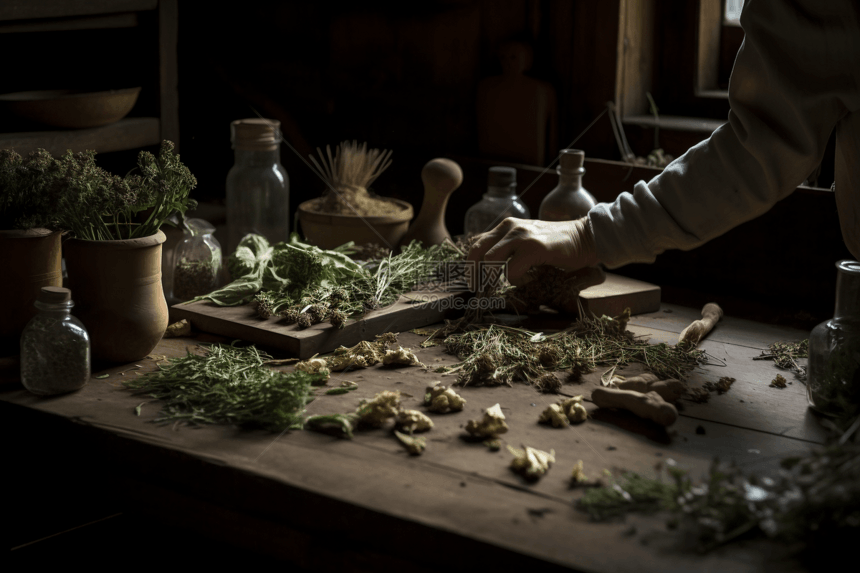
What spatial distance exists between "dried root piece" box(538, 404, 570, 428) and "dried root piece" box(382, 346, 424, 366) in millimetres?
290

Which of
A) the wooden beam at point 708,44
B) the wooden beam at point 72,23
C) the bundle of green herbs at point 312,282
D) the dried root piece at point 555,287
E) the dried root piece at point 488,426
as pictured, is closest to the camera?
the dried root piece at point 488,426

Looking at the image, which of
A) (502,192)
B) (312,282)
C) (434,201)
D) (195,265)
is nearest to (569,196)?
(502,192)

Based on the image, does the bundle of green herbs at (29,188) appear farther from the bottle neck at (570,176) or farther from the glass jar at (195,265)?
the bottle neck at (570,176)

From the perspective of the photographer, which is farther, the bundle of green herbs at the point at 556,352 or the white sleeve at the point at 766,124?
the bundle of green herbs at the point at 556,352

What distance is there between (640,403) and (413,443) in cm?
34

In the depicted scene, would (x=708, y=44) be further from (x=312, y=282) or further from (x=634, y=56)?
(x=312, y=282)

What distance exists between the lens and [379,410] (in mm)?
1178

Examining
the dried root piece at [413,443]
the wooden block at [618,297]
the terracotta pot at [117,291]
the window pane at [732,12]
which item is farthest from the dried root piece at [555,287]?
the window pane at [732,12]

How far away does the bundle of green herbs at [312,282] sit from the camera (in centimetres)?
152

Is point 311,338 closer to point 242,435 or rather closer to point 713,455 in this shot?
point 242,435

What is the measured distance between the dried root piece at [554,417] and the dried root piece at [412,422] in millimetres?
169

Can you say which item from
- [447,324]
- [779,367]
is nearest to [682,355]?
[779,367]

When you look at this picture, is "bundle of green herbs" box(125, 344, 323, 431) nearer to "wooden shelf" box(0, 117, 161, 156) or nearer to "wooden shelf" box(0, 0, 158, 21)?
"wooden shelf" box(0, 117, 161, 156)

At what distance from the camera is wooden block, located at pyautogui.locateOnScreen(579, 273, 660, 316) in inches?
65.7
